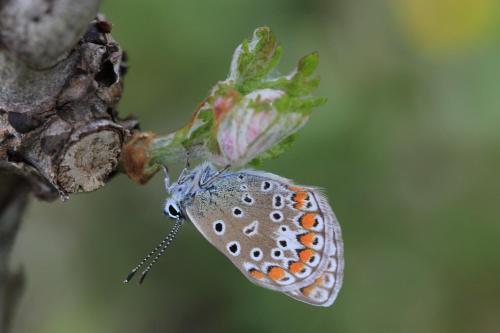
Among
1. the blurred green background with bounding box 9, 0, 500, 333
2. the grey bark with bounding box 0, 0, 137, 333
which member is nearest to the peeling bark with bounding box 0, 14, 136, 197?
the grey bark with bounding box 0, 0, 137, 333

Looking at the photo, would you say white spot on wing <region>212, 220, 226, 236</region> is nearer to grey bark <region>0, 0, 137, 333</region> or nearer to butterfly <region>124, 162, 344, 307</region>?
butterfly <region>124, 162, 344, 307</region>

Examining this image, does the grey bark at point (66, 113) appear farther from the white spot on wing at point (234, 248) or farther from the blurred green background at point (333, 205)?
the blurred green background at point (333, 205)

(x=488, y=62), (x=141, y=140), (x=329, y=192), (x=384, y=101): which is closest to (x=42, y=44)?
(x=141, y=140)

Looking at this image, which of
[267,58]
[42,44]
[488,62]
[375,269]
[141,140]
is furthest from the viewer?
[488,62]

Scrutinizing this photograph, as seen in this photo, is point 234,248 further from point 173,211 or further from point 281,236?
point 173,211

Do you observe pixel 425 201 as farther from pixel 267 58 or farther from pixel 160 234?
pixel 267 58

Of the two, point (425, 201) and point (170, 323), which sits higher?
point (425, 201)

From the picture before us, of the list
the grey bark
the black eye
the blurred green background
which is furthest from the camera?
the blurred green background

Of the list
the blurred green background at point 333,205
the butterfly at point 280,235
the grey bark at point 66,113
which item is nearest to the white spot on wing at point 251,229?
the butterfly at point 280,235

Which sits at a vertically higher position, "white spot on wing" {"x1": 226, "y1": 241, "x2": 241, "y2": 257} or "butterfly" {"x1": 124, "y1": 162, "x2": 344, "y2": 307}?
"butterfly" {"x1": 124, "y1": 162, "x2": 344, "y2": 307}
